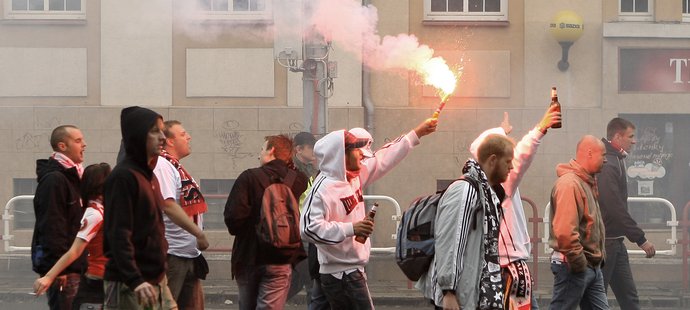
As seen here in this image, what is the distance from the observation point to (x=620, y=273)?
8641 millimetres

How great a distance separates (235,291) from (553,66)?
5188 millimetres

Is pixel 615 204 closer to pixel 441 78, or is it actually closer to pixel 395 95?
pixel 441 78

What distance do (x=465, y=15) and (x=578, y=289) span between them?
736 cm

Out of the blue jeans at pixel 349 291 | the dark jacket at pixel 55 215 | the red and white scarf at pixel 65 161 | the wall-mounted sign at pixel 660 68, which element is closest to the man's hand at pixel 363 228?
the blue jeans at pixel 349 291

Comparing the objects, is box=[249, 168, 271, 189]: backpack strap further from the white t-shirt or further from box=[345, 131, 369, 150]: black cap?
box=[345, 131, 369, 150]: black cap

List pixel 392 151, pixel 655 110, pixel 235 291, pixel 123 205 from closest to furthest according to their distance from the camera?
pixel 123 205 < pixel 392 151 < pixel 235 291 < pixel 655 110

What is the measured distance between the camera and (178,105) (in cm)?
1459

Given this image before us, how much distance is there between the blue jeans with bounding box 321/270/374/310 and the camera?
674 cm

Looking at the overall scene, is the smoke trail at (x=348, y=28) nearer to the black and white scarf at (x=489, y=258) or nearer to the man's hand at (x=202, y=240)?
the man's hand at (x=202, y=240)

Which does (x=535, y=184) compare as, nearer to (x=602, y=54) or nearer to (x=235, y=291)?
(x=602, y=54)

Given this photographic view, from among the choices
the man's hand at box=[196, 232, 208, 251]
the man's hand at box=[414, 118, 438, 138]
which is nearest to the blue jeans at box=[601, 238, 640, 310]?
the man's hand at box=[414, 118, 438, 138]

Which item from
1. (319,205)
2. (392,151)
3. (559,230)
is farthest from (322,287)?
(559,230)

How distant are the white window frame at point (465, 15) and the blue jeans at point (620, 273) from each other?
6226 mm

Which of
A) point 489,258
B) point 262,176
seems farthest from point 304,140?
point 489,258
